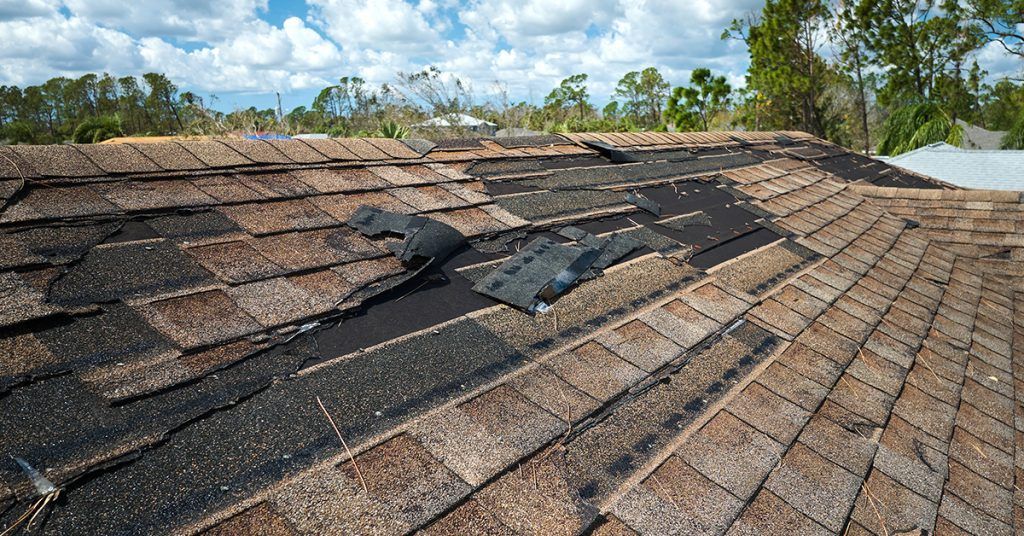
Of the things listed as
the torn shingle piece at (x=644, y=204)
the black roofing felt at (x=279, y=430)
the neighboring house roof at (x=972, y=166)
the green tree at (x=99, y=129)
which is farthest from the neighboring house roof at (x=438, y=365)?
the green tree at (x=99, y=129)

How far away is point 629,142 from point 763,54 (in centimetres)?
3399

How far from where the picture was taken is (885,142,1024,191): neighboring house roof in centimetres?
1434

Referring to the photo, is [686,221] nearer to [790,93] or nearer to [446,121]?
[446,121]

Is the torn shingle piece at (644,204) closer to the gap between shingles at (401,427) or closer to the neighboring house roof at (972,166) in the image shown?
the gap between shingles at (401,427)

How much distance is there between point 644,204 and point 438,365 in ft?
9.13

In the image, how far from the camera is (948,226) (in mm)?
6719

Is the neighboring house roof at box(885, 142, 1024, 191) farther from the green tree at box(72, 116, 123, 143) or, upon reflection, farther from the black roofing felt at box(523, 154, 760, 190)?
the green tree at box(72, 116, 123, 143)

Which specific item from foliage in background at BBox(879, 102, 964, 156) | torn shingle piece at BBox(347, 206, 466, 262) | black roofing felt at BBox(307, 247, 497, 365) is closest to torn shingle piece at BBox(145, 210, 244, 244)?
torn shingle piece at BBox(347, 206, 466, 262)

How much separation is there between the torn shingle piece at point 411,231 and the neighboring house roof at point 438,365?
0.02m

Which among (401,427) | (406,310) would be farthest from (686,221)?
(401,427)

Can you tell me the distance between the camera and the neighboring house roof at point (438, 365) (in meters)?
1.50

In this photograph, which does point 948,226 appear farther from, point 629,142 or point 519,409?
point 519,409

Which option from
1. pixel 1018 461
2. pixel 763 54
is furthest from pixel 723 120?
pixel 1018 461

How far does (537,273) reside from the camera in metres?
2.91
